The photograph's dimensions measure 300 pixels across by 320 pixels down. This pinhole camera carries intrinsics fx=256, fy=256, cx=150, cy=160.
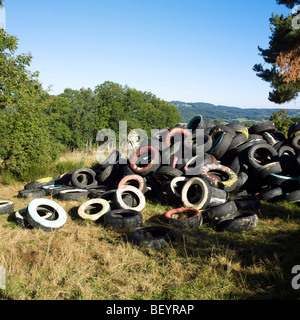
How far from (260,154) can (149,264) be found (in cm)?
637

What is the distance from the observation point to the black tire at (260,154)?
26.4ft

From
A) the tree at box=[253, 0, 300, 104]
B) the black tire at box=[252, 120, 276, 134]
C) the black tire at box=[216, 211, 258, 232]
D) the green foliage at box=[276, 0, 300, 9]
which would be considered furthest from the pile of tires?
the green foliage at box=[276, 0, 300, 9]

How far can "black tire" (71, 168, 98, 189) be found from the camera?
877cm

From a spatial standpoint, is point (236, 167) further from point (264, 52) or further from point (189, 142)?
point (264, 52)

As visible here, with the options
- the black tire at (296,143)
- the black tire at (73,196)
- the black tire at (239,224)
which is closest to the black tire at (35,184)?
the black tire at (73,196)

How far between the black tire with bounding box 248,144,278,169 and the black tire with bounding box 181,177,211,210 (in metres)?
2.14

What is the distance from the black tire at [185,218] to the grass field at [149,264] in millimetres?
177

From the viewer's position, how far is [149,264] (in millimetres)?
4262

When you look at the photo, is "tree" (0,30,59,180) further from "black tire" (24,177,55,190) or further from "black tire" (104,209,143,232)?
"black tire" (104,209,143,232)

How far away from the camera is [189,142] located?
8.74m

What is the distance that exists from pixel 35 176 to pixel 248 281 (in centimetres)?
859

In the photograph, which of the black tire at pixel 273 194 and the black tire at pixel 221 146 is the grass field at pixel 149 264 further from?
the black tire at pixel 221 146

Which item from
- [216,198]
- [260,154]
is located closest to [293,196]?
[216,198]

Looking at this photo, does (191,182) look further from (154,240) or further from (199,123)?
(199,123)
